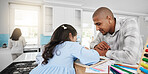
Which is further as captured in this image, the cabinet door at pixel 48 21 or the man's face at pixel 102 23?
the cabinet door at pixel 48 21

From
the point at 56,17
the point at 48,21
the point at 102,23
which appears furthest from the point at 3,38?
the point at 102,23

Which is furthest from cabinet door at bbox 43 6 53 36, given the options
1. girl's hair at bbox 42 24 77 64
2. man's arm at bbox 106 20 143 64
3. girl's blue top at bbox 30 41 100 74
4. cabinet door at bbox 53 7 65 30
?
man's arm at bbox 106 20 143 64

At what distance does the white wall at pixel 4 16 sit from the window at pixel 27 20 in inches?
6.3

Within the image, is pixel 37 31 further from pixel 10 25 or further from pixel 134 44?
pixel 134 44

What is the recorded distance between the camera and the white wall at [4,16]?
358 centimetres

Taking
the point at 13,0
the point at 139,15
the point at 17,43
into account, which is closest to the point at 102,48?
the point at 17,43

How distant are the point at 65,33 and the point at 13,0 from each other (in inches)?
139

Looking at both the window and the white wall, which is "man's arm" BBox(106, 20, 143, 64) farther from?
the white wall

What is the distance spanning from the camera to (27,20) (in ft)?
13.1

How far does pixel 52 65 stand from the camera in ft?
3.24

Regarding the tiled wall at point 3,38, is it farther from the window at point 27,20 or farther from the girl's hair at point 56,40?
the girl's hair at point 56,40

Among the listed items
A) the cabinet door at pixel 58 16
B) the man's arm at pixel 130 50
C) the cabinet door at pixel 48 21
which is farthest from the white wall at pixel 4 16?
the man's arm at pixel 130 50

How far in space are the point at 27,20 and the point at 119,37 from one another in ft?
12.6

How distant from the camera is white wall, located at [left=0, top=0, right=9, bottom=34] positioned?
3.58 m
